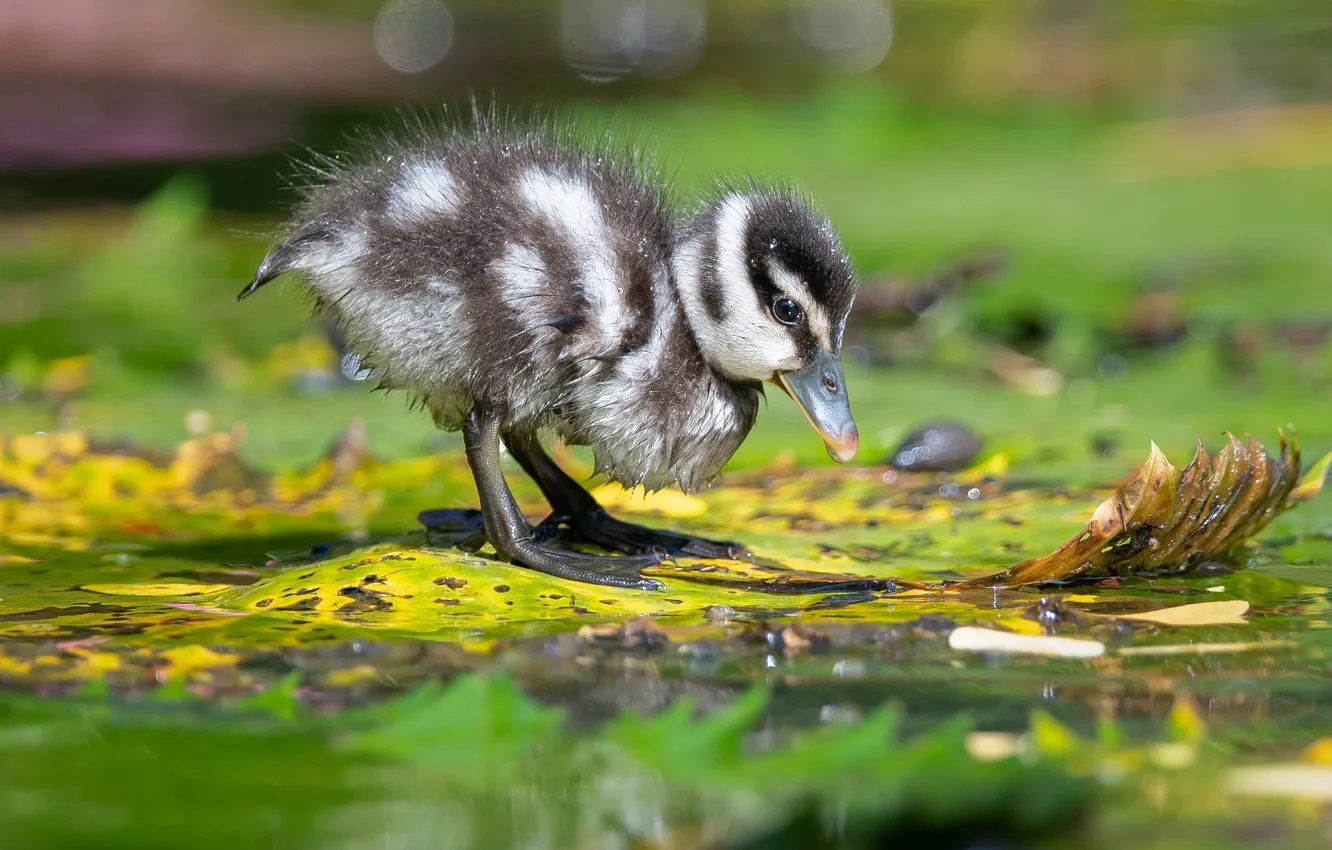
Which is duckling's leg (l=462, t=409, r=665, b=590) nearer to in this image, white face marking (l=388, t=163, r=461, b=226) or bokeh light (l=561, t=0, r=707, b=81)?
white face marking (l=388, t=163, r=461, b=226)

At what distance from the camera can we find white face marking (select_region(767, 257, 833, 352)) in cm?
346

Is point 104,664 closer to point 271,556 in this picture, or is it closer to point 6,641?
point 6,641

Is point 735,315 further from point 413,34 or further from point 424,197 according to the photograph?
point 413,34

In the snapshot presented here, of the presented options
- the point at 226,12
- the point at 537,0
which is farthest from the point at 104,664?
the point at 537,0

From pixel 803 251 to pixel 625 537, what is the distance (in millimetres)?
706

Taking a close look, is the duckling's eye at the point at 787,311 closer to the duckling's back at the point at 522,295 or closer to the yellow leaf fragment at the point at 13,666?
the duckling's back at the point at 522,295

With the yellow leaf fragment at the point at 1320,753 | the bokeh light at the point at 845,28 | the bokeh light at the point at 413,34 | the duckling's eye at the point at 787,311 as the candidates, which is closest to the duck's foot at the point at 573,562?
the duckling's eye at the point at 787,311

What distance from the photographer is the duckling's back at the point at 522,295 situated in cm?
343

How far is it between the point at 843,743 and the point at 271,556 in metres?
1.75

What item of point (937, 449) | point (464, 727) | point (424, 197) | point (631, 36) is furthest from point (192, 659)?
point (631, 36)

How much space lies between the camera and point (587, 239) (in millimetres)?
3457

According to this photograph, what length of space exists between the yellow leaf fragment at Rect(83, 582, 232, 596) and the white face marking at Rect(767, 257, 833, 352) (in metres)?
1.17

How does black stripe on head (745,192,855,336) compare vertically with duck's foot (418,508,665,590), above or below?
above

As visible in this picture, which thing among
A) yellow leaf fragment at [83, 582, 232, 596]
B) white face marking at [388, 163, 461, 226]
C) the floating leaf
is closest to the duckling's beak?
white face marking at [388, 163, 461, 226]
